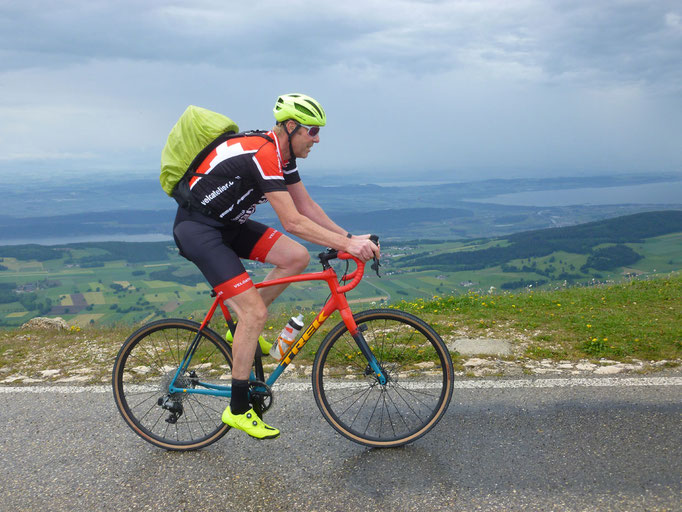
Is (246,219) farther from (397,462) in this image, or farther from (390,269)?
(390,269)

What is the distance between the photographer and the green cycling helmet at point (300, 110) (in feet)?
11.9

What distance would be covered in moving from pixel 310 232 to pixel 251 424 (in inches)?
60.5

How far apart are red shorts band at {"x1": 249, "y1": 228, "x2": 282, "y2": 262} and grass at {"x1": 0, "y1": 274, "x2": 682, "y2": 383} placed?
78.9 inches

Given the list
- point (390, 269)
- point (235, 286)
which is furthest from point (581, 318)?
point (390, 269)

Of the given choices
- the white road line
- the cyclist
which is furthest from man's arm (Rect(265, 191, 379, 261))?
the white road line

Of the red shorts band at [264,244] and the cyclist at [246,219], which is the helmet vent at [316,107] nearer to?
the cyclist at [246,219]

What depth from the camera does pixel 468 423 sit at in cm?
432

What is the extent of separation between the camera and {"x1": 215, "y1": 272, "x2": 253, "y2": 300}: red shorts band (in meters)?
3.78

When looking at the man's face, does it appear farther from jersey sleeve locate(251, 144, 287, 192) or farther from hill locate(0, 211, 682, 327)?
hill locate(0, 211, 682, 327)

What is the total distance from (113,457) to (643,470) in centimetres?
381

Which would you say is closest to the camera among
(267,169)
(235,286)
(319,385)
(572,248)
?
(267,169)

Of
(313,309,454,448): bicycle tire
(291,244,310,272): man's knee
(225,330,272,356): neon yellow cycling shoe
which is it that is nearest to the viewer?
(313,309,454,448): bicycle tire

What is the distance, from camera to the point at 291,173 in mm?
4266

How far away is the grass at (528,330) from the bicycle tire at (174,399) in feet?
4.85
